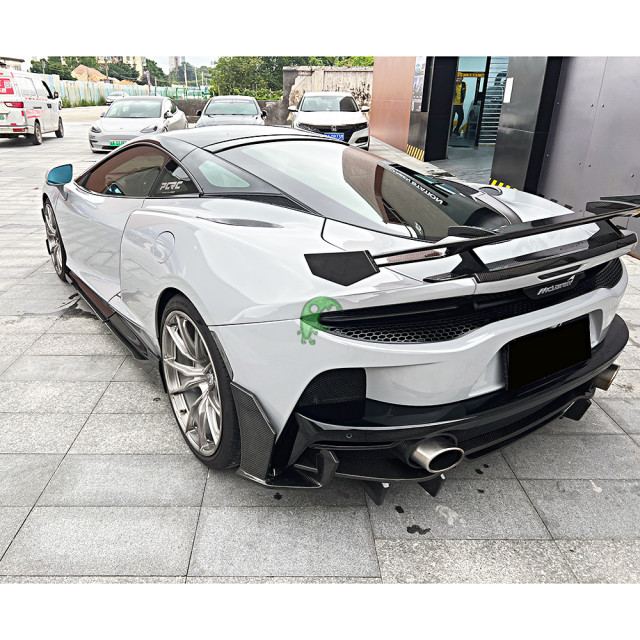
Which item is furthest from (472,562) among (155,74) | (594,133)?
(155,74)

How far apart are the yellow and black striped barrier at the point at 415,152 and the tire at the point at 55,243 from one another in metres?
11.3

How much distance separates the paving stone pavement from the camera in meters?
2.04

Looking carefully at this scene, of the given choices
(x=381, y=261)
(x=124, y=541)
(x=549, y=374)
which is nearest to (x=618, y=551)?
(x=549, y=374)

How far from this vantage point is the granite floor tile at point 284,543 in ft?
6.63

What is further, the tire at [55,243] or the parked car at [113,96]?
the parked car at [113,96]

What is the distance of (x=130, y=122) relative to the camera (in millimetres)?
13867

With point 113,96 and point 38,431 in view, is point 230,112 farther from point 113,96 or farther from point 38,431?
point 113,96

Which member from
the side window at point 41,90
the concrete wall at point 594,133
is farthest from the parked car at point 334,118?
the side window at point 41,90

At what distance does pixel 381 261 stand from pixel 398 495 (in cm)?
114

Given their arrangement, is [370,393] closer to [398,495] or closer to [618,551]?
[398,495]

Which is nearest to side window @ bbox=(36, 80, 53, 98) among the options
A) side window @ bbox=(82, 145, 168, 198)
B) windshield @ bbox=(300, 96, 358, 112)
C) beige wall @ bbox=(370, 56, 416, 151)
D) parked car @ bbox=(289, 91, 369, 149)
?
parked car @ bbox=(289, 91, 369, 149)

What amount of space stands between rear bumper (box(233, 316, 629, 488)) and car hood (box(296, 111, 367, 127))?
12222 millimetres

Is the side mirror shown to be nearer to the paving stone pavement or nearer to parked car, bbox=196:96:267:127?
the paving stone pavement

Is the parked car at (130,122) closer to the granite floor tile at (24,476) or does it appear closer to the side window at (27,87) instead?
the side window at (27,87)
